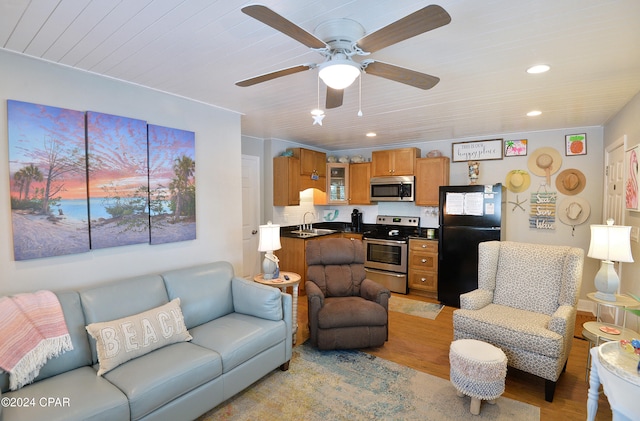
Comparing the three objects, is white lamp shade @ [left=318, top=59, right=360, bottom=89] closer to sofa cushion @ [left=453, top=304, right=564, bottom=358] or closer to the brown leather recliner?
the brown leather recliner

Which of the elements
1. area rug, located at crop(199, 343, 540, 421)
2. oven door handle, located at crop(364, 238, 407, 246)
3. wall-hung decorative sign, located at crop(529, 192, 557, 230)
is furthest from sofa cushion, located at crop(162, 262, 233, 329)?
wall-hung decorative sign, located at crop(529, 192, 557, 230)

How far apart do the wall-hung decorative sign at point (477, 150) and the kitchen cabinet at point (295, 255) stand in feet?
8.32

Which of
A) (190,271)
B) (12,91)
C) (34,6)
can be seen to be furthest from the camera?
(190,271)

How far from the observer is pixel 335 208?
20.6 ft

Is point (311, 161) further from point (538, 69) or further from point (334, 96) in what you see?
point (538, 69)

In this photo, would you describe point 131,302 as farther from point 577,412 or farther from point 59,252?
point 577,412

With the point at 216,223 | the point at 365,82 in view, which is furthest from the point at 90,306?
the point at 365,82

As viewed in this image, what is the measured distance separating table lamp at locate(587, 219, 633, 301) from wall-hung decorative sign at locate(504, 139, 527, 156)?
2127mm

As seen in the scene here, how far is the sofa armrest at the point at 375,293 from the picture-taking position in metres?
3.17

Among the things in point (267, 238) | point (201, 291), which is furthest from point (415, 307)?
point (201, 291)

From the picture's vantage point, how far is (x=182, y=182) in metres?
2.98

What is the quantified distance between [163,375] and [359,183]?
443cm

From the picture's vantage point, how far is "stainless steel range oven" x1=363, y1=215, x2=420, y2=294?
193 inches

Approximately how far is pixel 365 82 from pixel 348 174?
3.33 metres
